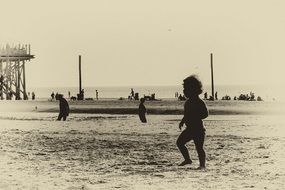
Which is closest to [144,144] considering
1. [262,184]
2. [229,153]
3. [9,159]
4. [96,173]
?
[229,153]

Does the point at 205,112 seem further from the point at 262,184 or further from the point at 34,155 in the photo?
the point at 34,155

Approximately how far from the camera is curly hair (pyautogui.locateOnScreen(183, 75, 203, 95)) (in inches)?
370

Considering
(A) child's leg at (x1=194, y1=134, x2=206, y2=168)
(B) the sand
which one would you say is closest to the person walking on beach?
(A) child's leg at (x1=194, y1=134, x2=206, y2=168)

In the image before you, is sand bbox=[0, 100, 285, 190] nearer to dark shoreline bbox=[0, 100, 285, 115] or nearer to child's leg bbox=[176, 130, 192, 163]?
child's leg bbox=[176, 130, 192, 163]

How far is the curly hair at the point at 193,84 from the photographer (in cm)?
939

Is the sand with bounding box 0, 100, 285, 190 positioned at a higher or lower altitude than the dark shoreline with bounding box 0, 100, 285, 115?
lower

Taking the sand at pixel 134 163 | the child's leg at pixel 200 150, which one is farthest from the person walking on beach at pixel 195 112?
the sand at pixel 134 163

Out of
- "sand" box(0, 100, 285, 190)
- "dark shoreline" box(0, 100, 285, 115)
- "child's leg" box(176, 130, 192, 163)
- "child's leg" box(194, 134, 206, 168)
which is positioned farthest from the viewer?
"dark shoreline" box(0, 100, 285, 115)

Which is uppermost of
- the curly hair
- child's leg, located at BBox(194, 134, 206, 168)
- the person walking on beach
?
the curly hair

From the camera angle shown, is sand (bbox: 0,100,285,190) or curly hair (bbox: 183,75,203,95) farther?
curly hair (bbox: 183,75,203,95)

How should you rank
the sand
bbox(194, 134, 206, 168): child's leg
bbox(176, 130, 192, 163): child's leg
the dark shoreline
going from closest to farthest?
the sand, bbox(194, 134, 206, 168): child's leg, bbox(176, 130, 192, 163): child's leg, the dark shoreline

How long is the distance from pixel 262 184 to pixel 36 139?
28.2ft

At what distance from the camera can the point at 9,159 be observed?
10.9 m

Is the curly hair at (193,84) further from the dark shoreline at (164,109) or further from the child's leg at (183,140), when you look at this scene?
the dark shoreline at (164,109)
